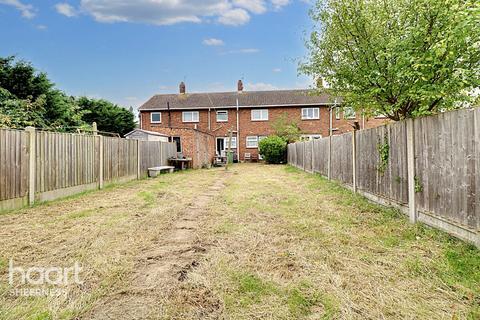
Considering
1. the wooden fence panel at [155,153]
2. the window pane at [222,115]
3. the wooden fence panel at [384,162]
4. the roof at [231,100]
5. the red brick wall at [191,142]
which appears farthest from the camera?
the window pane at [222,115]

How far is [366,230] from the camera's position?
16.3 ft

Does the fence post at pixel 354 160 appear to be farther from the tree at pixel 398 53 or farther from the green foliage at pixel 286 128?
the green foliage at pixel 286 128

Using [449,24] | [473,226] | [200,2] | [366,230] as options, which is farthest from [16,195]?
[200,2]

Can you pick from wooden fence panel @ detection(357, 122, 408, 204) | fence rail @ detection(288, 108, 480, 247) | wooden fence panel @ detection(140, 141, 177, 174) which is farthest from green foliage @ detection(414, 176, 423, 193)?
wooden fence panel @ detection(140, 141, 177, 174)

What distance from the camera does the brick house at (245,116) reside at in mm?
29203

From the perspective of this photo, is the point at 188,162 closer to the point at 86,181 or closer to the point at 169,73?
the point at 86,181

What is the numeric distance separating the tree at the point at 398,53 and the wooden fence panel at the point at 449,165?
629 millimetres

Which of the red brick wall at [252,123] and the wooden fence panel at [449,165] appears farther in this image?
the red brick wall at [252,123]

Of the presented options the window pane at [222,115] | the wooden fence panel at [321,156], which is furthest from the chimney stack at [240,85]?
the wooden fence panel at [321,156]

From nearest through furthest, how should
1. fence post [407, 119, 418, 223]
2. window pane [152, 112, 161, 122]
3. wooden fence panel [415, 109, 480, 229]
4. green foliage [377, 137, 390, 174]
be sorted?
wooden fence panel [415, 109, 480, 229]
fence post [407, 119, 418, 223]
green foliage [377, 137, 390, 174]
window pane [152, 112, 161, 122]

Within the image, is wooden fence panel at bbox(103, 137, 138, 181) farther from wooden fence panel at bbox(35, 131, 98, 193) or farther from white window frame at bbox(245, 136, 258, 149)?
white window frame at bbox(245, 136, 258, 149)

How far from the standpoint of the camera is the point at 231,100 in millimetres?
30797

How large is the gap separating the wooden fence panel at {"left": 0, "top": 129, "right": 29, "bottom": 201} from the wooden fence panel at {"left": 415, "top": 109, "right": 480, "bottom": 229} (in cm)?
797

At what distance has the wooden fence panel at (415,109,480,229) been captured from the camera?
3828 mm
